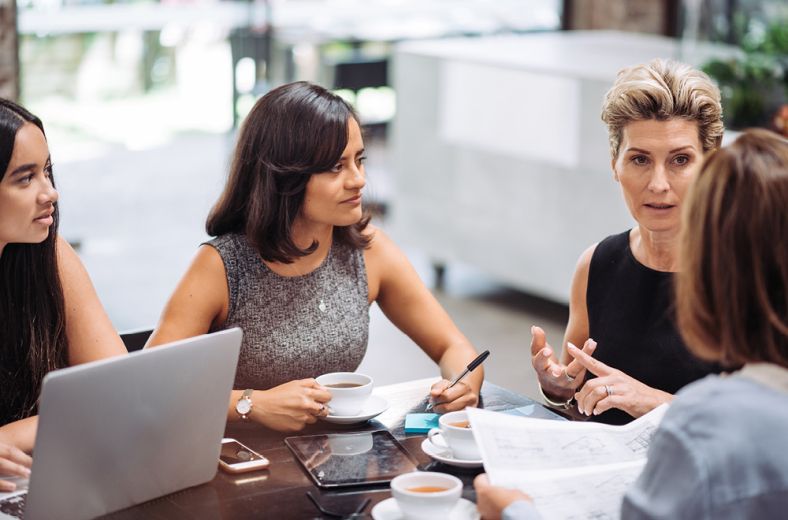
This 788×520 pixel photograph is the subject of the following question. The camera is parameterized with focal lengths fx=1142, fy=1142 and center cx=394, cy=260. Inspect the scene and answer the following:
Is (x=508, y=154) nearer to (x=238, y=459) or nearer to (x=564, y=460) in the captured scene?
(x=238, y=459)

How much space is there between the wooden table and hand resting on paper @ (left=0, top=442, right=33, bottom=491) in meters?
0.18

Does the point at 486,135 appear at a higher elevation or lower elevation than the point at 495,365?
higher

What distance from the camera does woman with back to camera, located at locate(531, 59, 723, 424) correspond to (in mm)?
2221

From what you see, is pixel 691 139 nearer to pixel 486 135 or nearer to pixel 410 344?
pixel 410 344

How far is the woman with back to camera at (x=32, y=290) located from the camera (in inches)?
80.7

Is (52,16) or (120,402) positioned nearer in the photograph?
(120,402)

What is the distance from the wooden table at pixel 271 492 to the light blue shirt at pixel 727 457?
456 mm

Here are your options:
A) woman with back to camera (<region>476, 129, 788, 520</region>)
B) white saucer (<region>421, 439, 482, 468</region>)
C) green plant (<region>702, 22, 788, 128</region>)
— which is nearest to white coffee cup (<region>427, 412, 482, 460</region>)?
white saucer (<region>421, 439, 482, 468</region>)

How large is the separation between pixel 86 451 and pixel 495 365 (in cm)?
301

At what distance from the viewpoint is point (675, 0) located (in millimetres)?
7016

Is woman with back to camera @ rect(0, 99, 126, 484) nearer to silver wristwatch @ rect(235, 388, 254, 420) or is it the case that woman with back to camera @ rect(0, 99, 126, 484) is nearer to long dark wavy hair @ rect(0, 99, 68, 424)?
long dark wavy hair @ rect(0, 99, 68, 424)

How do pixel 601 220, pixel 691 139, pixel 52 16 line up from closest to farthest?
pixel 691 139 → pixel 601 220 → pixel 52 16

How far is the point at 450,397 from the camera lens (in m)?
2.16

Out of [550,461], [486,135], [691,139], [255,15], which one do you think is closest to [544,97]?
[486,135]
